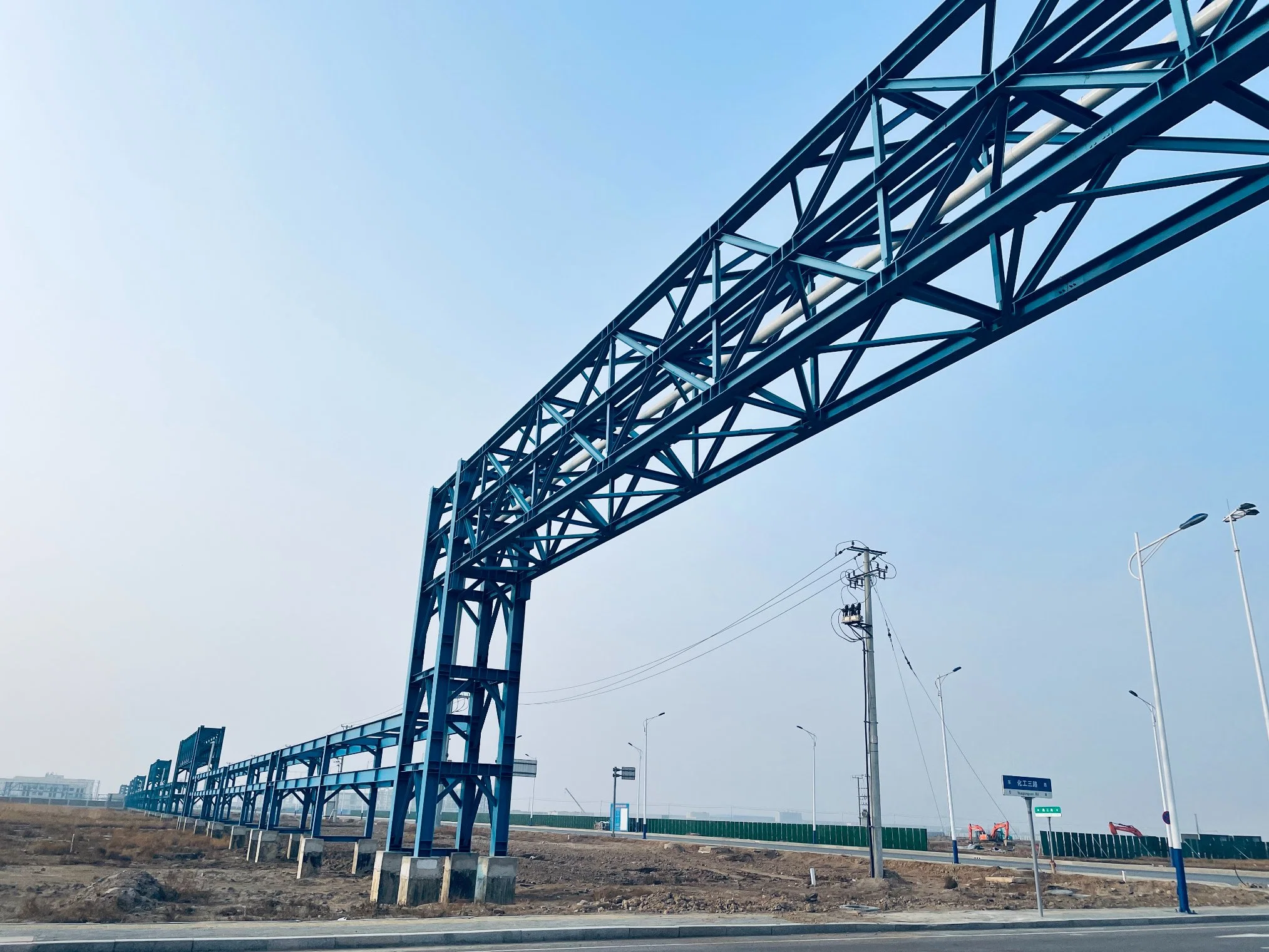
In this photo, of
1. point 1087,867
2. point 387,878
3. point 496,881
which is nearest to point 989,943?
point 496,881

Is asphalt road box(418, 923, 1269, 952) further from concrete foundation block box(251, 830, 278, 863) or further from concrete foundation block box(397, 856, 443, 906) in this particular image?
concrete foundation block box(251, 830, 278, 863)

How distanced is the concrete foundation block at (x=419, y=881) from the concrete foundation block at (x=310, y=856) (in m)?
11.0

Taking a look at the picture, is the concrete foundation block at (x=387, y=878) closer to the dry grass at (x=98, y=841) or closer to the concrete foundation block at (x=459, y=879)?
the concrete foundation block at (x=459, y=879)

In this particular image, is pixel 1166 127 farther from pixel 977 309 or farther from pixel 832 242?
pixel 832 242

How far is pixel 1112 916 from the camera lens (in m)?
20.6

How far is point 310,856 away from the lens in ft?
106

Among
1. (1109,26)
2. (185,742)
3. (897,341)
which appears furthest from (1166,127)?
(185,742)

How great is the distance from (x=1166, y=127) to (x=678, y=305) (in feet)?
28.4

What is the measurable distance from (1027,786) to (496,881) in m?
13.3

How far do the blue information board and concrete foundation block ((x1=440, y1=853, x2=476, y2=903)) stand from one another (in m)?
13.6

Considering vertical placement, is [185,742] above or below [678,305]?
below

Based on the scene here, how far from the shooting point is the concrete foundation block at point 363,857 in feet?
103

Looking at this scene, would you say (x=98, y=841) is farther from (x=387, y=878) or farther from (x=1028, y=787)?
(x=1028, y=787)

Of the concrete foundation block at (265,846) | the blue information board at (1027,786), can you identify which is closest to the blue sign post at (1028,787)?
the blue information board at (1027,786)
